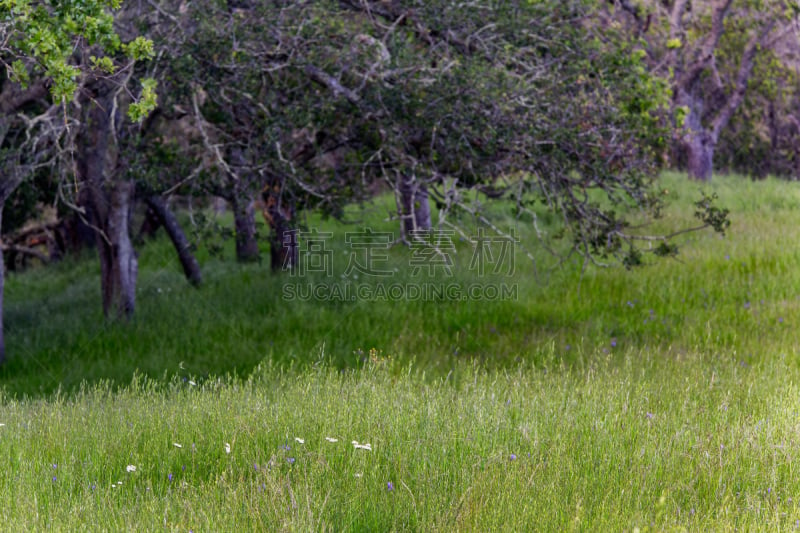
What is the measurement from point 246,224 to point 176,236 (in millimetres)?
2320

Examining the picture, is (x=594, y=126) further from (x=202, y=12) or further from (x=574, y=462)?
(x=574, y=462)

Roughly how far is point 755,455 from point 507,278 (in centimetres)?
653

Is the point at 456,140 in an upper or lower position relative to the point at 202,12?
lower

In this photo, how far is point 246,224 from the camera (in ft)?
36.0

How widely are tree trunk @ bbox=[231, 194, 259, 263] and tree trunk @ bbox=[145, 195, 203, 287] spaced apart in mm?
1180

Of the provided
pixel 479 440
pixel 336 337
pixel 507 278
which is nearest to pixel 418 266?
pixel 507 278

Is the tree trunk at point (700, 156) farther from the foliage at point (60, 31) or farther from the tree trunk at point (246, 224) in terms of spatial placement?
the foliage at point (60, 31)

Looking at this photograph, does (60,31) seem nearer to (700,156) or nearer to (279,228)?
(279,228)

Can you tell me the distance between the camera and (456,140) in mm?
8094

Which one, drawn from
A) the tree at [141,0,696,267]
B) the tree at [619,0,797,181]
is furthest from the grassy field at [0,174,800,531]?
the tree at [619,0,797,181]

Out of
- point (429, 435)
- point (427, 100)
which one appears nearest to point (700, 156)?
point (427, 100)

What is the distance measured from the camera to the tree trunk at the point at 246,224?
867 cm

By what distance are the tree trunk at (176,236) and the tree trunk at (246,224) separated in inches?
46.5

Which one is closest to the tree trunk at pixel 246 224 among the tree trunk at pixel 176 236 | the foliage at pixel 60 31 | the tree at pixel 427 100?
the tree at pixel 427 100
